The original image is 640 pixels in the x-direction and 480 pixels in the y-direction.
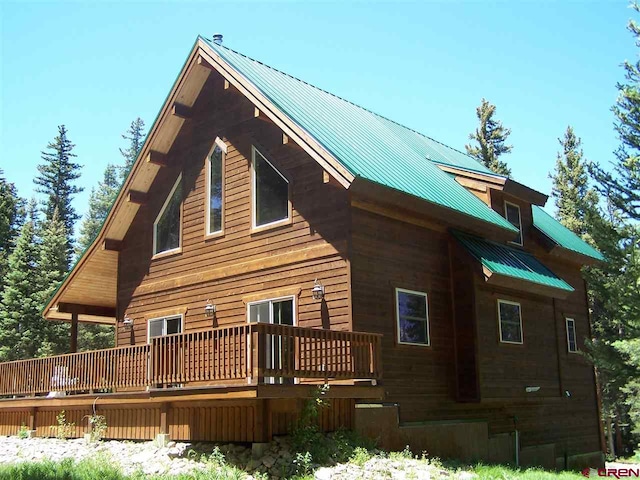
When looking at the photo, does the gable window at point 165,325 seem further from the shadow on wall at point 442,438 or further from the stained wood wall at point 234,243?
the shadow on wall at point 442,438

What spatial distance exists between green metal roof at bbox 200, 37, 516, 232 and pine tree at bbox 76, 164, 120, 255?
119ft

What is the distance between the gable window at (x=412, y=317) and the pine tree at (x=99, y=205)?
4050 centimetres

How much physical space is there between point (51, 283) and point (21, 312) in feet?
6.87

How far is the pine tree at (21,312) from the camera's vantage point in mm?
36500

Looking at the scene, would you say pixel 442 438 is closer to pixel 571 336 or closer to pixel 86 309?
pixel 571 336

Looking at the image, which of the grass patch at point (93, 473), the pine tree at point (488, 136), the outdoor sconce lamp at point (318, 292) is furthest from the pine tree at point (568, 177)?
the grass patch at point (93, 473)

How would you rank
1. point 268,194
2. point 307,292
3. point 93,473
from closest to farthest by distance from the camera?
point 93,473
point 307,292
point 268,194

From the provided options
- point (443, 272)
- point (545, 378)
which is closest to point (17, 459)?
point (443, 272)

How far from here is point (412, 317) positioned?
51.5 ft

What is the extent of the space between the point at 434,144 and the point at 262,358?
15.0 metres

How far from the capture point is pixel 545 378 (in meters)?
19.1

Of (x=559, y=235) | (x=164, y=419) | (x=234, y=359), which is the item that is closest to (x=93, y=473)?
(x=164, y=419)

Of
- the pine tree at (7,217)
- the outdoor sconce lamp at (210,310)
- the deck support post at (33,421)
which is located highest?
the pine tree at (7,217)

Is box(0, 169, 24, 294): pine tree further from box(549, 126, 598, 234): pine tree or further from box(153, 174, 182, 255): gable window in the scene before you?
box(549, 126, 598, 234): pine tree
